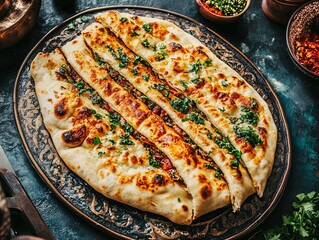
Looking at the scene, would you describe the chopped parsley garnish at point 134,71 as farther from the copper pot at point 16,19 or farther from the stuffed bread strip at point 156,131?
the copper pot at point 16,19

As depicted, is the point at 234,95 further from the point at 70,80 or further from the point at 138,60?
the point at 70,80

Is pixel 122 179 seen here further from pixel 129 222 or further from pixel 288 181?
pixel 288 181

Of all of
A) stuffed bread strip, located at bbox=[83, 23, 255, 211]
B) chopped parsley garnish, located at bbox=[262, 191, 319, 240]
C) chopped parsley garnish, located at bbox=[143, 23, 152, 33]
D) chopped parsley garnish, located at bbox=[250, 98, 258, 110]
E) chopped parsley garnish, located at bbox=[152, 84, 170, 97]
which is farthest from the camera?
chopped parsley garnish, located at bbox=[143, 23, 152, 33]

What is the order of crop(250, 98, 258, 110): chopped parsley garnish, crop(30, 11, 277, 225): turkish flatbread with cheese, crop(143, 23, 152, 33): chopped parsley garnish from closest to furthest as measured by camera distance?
crop(30, 11, 277, 225): turkish flatbread with cheese, crop(250, 98, 258, 110): chopped parsley garnish, crop(143, 23, 152, 33): chopped parsley garnish

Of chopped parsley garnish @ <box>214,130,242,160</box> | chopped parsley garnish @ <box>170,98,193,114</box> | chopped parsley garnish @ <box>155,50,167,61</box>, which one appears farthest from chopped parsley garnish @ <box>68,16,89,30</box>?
chopped parsley garnish @ <box>214,130,242,160</box>

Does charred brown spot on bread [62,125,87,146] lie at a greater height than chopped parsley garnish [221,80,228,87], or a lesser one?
greater

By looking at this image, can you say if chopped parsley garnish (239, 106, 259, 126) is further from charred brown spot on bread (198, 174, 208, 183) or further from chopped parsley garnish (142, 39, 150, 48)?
chopped parsley garnish (142, 39, 150, 48)
